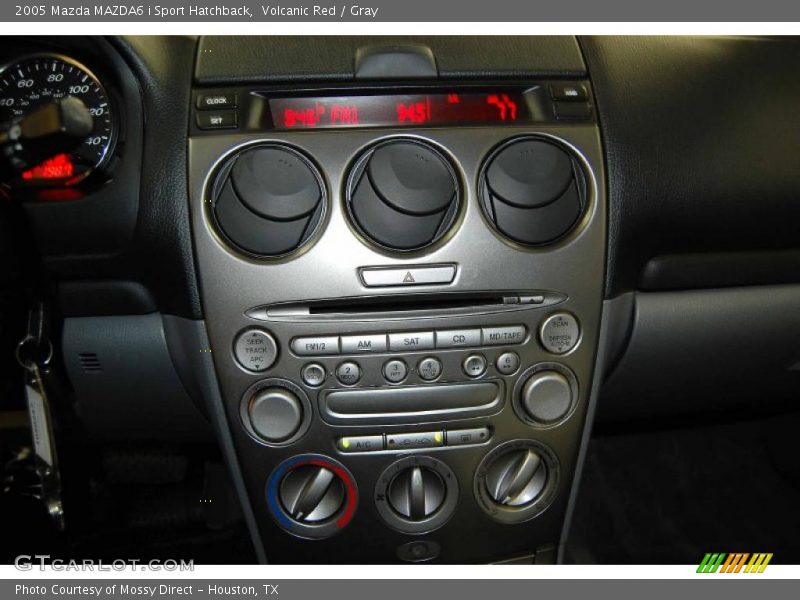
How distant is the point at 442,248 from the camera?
2.87 ft

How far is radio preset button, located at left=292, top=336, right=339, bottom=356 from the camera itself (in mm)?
882

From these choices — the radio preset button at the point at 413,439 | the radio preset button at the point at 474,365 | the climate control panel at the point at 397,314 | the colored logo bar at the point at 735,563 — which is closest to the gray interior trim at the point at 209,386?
the climate control panel at the point at 397,314

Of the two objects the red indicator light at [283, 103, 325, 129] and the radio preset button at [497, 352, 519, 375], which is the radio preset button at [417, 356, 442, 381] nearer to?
the radio preset button at [497, 352, 519, 375]

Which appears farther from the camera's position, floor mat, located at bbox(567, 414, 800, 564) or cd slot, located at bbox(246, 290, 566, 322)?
floor mat, located at bbox(567, 414, 800, 564)

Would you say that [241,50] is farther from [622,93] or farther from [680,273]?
[680,273]

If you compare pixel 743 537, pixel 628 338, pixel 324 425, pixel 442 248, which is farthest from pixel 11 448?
pixel 743 537

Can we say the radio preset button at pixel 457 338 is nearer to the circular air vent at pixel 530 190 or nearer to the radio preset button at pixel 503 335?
the radio preset button at pixel 503 335

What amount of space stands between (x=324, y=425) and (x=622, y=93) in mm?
616

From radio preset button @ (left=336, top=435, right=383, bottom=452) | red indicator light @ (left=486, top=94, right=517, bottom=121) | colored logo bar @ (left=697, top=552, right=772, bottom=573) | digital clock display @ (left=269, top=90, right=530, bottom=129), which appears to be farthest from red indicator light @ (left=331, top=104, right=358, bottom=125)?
colored logo bar @ (left=697, top=552, right=772, bottom=573)

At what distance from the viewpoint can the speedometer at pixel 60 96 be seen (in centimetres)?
88

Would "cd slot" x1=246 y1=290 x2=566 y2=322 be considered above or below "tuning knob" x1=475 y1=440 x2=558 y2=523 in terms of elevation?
above

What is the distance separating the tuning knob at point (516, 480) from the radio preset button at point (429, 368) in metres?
0.15

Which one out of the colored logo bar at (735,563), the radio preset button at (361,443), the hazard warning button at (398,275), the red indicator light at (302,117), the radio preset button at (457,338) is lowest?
the colored logo bar at (735,563)

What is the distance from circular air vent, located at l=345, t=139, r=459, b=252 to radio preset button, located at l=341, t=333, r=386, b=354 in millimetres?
122
